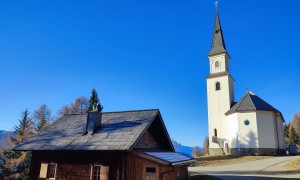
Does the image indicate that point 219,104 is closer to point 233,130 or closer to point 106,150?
point 233,130

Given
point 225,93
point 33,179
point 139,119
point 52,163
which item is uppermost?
point 225,93

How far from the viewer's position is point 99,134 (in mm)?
15953

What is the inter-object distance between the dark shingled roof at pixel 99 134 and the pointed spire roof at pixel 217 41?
3409 cm

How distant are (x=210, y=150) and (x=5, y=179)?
3226 cm

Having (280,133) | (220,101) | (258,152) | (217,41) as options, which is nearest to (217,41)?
(217,41)

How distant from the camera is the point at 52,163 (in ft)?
53.7

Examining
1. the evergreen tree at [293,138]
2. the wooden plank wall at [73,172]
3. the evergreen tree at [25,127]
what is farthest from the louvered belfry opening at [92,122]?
the evergreen tree at [293,138]

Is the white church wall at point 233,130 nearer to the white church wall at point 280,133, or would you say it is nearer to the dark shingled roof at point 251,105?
the dark shingled roof at point 251,105

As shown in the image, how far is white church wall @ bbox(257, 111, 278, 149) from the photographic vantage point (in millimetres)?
36875

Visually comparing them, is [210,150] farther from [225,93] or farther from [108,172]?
[108,172]

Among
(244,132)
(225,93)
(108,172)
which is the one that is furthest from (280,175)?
(225,93)

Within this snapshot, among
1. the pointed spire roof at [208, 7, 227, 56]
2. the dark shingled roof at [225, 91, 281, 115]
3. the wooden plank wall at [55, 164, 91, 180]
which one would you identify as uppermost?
the pointed spire roof at [208, 7, 227, 56]

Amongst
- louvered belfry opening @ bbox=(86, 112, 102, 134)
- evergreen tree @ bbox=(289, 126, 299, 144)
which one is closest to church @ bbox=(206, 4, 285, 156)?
evergreen tree @ bbox=(289, 126, 299, 144)

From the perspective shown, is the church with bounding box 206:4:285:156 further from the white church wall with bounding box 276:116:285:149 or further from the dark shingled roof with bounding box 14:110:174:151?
the dark shingled roof with bounding box 14:110:174:151
